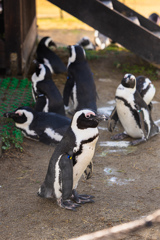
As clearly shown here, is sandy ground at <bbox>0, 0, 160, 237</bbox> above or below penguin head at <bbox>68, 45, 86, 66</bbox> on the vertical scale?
below

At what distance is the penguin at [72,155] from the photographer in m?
2.71

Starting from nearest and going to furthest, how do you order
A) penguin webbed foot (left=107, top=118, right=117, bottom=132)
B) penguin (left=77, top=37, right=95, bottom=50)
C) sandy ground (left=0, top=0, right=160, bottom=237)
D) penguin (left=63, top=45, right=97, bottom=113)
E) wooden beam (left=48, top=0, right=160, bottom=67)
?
sandy ground (left=0, top=0, right=160, bottom=237) → penguin webbed foot (left=107, top=118, right=117, bottom=132) → penguin (left=63, top=45, right=97, bottom=113) → wooden beam (left=48, top=0, right=160, bottom=67) → penguin (left=77, top=37, right=95, bottom=50)

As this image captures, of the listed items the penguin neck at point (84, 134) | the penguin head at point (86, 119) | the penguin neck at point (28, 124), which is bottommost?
the penguin neck at point (28, 124)

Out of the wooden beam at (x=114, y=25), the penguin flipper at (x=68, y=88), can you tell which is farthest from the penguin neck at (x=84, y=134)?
the wooden beam at (x=114, y=25)

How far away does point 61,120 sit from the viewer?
422 centimetres

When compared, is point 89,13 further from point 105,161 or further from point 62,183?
point 62,183

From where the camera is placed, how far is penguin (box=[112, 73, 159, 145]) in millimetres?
4215

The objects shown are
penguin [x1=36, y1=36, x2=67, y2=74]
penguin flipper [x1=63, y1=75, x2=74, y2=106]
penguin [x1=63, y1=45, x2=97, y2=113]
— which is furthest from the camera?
penguin [x1=36, y1=36, x2=67, y2=74]

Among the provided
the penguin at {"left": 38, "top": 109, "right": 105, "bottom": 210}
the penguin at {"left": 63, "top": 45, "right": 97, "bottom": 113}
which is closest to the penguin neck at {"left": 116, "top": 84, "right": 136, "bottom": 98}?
the penguin at {"left": 63, "top": 45, "right": 97, "bottom": 113}

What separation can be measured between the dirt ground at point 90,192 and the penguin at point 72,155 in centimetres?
19

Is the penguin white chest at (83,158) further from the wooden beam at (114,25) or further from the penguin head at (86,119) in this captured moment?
the wooden beam at (114,25)

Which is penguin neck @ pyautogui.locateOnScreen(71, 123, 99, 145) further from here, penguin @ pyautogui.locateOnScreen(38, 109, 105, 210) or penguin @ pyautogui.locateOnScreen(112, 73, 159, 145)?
penguin @ pyautogui.locateOnScreen(112, 73, 159, 145)

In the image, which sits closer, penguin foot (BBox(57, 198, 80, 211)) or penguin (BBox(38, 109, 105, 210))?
penguin (BBox(38, 109, 105, 210))

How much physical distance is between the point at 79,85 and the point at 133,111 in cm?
111
